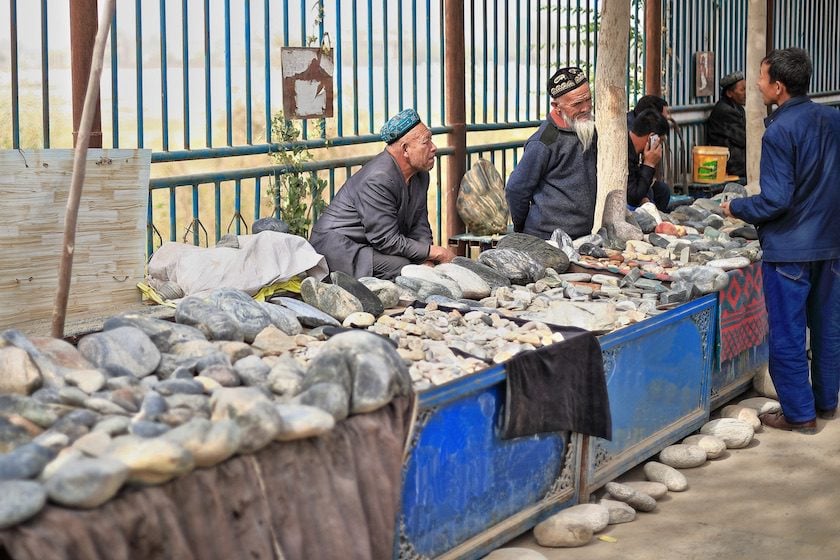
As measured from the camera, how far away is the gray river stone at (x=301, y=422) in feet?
10.2

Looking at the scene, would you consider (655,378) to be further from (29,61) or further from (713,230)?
(29,61)

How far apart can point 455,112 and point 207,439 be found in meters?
5.53

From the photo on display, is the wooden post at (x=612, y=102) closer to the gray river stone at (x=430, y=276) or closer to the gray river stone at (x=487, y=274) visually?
the gray river stone at (x=487, y=274)

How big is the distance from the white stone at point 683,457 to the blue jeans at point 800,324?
29.4 inches

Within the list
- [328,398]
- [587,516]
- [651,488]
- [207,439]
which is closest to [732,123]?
[651,488]

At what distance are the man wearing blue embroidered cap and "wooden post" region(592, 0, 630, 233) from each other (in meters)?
1.93

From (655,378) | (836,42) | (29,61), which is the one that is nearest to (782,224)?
(655,378)

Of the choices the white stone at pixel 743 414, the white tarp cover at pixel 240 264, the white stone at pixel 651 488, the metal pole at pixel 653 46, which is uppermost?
the metal pole at pixel 653 46

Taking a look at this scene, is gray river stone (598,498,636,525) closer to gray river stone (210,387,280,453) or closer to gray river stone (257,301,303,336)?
gray river stone (257,301,303,336)

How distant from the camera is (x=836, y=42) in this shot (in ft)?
53.8

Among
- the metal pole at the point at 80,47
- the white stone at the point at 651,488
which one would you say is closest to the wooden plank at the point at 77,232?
A: the metal pole at the point at 80,47

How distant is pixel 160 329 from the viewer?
4.07m

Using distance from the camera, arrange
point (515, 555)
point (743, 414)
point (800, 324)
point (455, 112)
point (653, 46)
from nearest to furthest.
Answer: point (515, 555) → point (800, 324) → point (743, 414) → point (455, 112) → point (653, 46)

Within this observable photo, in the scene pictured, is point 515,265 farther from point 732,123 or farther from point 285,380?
point 732,123
